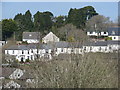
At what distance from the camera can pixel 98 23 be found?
21.6m

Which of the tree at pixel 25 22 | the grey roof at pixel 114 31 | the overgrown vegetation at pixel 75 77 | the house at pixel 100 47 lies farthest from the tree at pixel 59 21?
the overgrown vegetation at pixel 75 77

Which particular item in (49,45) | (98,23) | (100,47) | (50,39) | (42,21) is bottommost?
(100,47)

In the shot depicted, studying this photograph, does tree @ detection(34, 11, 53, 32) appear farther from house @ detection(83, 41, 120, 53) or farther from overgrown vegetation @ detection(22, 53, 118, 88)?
overgrown vegetation @ detection(22, 53, 118, 88)

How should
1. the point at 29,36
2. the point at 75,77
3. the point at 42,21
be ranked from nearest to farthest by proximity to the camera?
1. the point at 75,77
2. the point at 29,36
3. the point at 42,21

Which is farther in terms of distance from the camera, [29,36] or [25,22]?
[25,22]

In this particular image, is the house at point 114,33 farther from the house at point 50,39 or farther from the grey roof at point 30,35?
the grey roof at point 30,35

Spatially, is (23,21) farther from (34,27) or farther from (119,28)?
(119,28)

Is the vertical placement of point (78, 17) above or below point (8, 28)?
above

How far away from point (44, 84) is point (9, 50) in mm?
11386

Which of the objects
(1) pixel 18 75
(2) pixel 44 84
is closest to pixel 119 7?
(1) pixel 18 75

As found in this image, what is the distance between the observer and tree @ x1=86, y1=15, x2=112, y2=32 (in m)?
21.3

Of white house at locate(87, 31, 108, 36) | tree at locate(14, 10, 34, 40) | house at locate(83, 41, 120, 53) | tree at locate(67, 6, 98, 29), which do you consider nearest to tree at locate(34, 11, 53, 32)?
tree at locate(14, 10, 34, 40)

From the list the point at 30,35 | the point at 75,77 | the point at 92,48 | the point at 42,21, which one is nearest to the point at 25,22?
the point at 42,21

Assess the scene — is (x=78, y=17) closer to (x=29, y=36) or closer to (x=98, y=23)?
(x=98, y=23)
